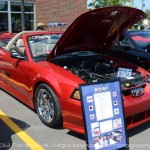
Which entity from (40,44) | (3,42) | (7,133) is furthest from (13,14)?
(7,133)

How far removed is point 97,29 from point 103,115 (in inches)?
84.4

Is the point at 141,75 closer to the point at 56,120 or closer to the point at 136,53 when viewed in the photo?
the point at 56,120

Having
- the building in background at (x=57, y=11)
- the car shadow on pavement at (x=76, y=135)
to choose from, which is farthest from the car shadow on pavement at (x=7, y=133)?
the building in background at (x=57, y=11)

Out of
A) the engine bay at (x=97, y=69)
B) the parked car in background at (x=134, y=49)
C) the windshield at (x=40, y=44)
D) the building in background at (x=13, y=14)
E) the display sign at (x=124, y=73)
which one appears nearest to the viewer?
the engine bay at (x=97, y=69)

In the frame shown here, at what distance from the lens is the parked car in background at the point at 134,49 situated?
6843mm

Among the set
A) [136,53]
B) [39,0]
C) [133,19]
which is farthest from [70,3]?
[133,19]

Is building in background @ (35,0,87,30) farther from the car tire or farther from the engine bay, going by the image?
the car tire

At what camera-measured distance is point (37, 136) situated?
4352mm

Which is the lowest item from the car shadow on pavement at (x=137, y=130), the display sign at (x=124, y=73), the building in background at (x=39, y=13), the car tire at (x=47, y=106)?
the car shadow on pavement at (x=137, y=130)

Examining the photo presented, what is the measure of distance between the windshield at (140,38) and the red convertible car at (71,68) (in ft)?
6.27

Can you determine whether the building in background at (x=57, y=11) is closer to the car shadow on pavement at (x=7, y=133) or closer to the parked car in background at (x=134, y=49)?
the parked car in background at (x=134, y=49)

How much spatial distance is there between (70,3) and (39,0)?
2.55 metres

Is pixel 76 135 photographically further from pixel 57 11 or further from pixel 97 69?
pixel 57 11

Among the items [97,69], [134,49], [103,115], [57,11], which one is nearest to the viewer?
[103,115]
